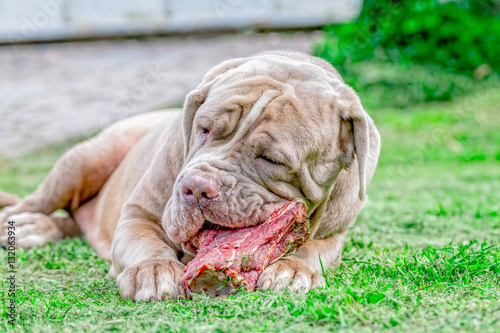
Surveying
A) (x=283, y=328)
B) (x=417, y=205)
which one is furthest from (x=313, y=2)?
(x=283, y=328)

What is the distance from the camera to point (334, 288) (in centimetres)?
262

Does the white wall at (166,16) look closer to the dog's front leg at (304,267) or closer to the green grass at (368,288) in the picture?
the green grass at (368,288)

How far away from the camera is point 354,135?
3.07m

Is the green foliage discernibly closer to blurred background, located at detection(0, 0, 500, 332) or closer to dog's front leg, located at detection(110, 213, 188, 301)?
blurred background, located at detection(0, 0, 500, 332)

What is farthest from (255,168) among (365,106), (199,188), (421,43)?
(421,43)

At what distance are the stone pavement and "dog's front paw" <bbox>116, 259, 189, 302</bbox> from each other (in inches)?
234

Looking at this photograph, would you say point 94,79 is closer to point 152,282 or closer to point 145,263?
point 145,263

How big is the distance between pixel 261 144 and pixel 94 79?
28.5 feet

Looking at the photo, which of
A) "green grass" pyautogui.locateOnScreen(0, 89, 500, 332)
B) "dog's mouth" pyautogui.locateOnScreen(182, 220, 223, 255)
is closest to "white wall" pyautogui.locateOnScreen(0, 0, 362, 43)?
"green grass" pyautogui.locateOnScreen(0, 89, 500, 332)

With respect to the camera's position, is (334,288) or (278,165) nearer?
(334,288)

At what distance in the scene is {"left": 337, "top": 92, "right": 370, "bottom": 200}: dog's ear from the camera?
303 cm

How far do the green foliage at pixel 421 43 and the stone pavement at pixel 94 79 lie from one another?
1.40 metres

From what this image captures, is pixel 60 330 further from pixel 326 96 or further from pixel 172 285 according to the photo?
pixel 326 96

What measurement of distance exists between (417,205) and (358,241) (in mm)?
1474
